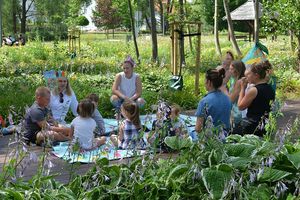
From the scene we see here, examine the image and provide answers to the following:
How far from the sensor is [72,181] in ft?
13.5

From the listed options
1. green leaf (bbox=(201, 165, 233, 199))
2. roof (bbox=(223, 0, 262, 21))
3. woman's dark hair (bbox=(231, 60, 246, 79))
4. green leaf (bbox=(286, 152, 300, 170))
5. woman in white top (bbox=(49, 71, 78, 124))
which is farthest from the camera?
roof (bbox=(223, 0, 262, 21))

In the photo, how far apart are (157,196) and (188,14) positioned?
1715cm

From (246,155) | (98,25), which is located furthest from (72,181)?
(98,25)

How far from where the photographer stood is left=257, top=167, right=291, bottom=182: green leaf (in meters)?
4.05

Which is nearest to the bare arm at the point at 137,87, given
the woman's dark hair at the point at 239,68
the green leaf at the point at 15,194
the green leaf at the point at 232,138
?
the woman's dark hair at the point at 239,68

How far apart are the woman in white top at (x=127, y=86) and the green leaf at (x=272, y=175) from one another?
554cm

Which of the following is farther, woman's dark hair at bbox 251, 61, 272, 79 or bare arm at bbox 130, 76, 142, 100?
bare arm at bbox 130, 76, 142, 100

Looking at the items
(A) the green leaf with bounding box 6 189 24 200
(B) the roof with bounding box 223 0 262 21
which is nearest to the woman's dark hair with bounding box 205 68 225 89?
(A) the green leaf with bounding box 6 189 24 200

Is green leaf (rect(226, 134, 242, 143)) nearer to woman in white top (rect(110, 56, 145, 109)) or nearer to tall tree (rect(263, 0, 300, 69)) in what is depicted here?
woman in white top (rect(110, 56, 145, 109))

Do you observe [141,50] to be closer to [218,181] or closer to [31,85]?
[31,85]

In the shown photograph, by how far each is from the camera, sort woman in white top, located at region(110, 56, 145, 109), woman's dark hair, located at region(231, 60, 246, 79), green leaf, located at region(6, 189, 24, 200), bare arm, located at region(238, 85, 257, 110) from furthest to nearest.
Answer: woman in white top, located at region(110, 56, 145, 109), woman's dark hair, located at region(231, 60, 246, 79), bare arm, located at region(238, 85, 257, 110), green leaf, located at region(6, 189, 24, 200)

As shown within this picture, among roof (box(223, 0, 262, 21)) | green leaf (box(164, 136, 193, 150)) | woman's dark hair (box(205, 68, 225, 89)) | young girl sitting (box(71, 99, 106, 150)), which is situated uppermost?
roof (box(223, 0, 262, 21))

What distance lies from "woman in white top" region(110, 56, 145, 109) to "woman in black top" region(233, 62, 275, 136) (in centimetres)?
308

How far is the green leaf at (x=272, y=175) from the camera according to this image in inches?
159
